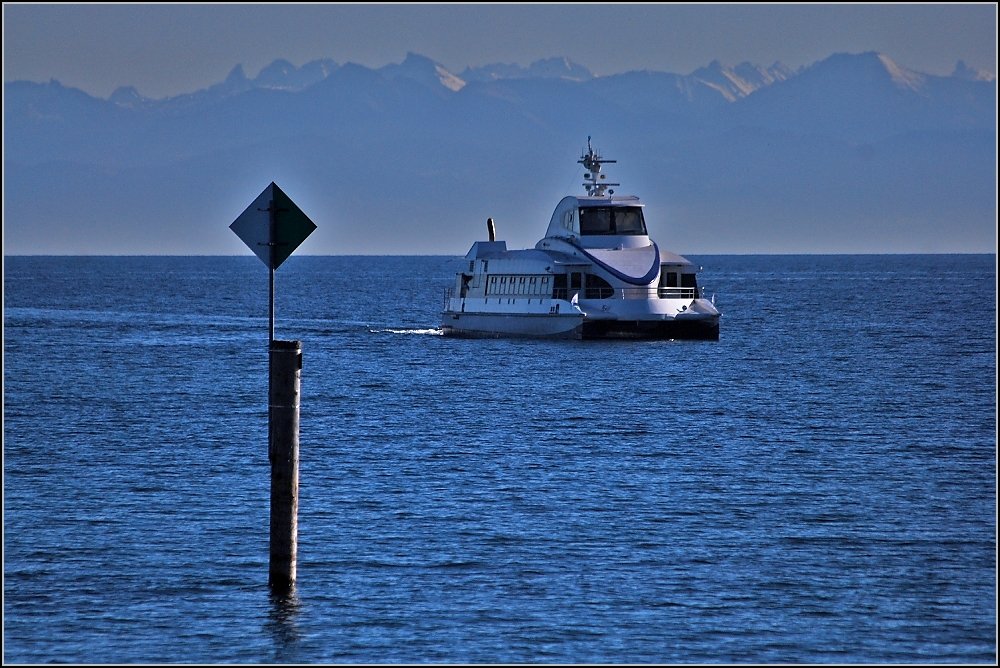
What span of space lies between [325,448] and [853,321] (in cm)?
6903

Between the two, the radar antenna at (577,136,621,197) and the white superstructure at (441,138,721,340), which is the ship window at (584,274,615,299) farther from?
the radar antenna at (577,136,621,197)

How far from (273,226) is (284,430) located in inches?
98.3

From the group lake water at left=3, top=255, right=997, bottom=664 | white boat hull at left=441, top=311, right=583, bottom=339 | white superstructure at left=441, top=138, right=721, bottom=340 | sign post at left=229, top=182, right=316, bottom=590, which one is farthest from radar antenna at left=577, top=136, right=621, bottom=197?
sign post at left=229, top=182, right=316, bottom=590

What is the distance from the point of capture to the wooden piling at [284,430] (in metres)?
19.3

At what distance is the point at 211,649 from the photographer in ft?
60.5

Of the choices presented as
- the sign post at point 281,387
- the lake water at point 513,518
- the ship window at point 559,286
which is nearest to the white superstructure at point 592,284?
the ship window at point 559,286

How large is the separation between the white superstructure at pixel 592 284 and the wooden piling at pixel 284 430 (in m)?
45.7

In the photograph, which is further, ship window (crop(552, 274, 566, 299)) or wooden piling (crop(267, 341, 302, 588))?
ship window (crop(552, 274, 566, 299))

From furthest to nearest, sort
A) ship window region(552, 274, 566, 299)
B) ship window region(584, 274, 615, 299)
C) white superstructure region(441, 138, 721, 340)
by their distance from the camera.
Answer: ship window region(552, 274, 566, 299)
ship window region(584, 274, 615, 299)
white superstructure region(441, 138, 721, 340)

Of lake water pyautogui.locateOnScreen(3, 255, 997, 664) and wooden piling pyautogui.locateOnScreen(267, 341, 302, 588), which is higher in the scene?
wooden piling pyautogui.locateOnScreen(267, 341, 302, 588)

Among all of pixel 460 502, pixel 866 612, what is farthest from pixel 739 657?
pixel 460 502

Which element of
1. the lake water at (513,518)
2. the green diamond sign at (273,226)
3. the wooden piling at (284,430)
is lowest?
the lake water at (513,518)

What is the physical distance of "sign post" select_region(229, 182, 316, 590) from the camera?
1931 cm

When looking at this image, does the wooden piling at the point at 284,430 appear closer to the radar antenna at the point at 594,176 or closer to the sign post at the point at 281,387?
the sign post at the point at 281,387
